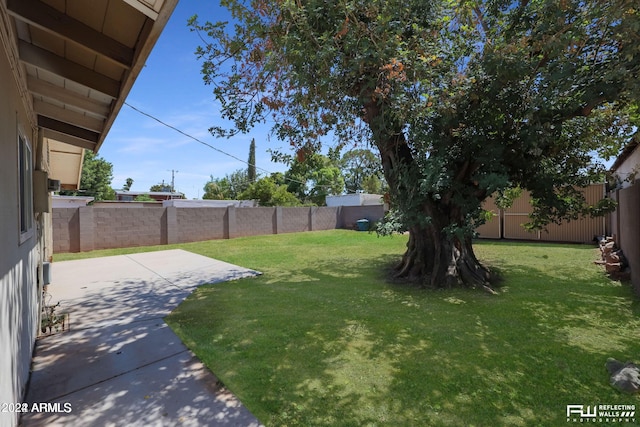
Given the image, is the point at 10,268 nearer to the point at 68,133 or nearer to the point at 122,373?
the point at 122,373

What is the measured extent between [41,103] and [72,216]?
924cm

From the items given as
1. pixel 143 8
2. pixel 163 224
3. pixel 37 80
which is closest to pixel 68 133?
pixel 37 80

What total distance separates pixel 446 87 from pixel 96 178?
34.6 m

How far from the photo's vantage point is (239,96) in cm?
570

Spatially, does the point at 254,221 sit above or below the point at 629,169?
below

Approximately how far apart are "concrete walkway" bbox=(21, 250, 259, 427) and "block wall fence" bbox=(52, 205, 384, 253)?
668cm

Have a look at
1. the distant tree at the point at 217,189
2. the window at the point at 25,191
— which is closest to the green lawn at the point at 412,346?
the window at the point at 25,191

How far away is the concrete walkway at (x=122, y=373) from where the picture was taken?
91.6 inches

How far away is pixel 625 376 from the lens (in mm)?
2682

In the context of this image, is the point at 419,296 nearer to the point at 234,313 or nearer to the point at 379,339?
the point at 379,339

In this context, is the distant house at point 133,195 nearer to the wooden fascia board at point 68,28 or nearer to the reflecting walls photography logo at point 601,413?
the wooden fascia board at point 68,28

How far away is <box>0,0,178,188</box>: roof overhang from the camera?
2.12 m

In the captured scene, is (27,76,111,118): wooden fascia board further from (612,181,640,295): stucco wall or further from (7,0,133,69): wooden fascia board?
(612,181,640,295): stucco wall

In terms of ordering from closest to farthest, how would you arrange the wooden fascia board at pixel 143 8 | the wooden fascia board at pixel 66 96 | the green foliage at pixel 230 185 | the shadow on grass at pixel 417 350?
the wooden fascia board at pixel 143 8 < the shadow on grass at pixel 417 350 < the wooden fascia board at pixel 66 96 < the green foliage at pixel 230 185
